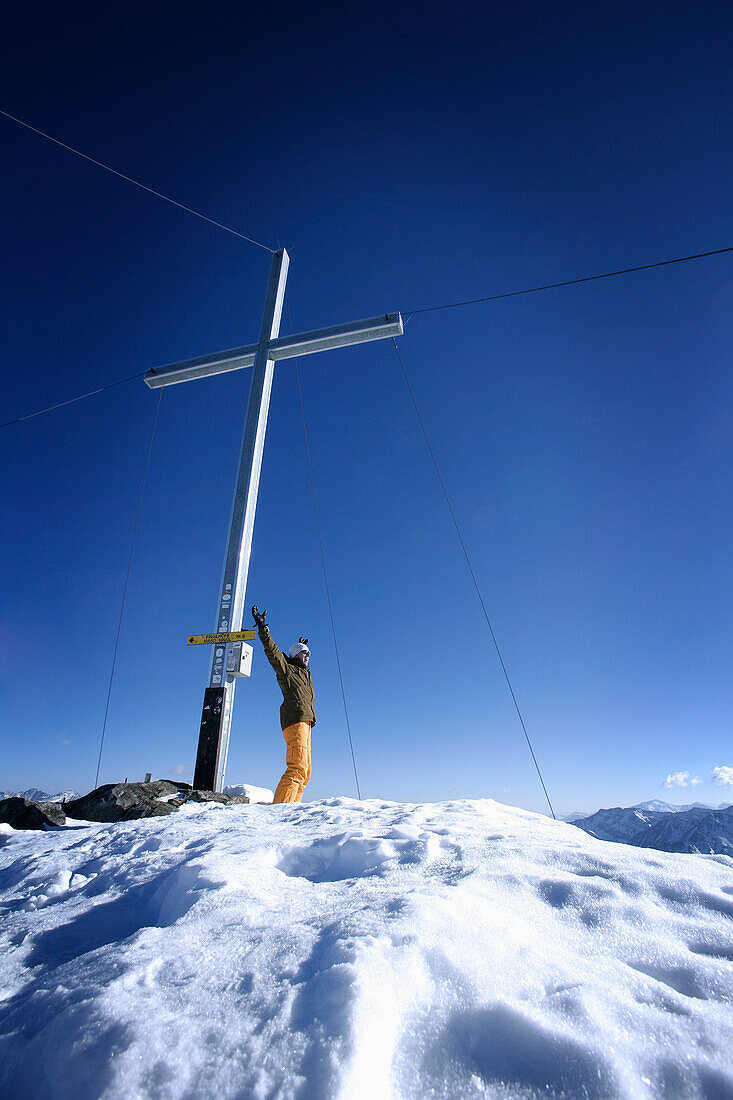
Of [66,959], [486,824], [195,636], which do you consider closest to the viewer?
[66,959]

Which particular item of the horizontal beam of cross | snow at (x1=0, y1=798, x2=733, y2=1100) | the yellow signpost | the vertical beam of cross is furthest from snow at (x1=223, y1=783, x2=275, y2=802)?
the horizontal beam of cross

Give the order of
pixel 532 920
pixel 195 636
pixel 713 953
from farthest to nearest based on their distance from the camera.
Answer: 1. pixel 195 636
2. pixel 532 920
3. pixel 713 953

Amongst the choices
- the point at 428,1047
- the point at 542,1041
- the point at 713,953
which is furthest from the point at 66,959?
the point at 713,953

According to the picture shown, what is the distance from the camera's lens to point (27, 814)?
432 cm

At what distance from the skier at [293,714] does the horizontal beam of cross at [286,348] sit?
18.3 feet

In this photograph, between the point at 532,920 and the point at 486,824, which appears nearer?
the point at 532,920

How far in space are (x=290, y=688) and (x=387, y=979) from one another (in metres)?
4.89

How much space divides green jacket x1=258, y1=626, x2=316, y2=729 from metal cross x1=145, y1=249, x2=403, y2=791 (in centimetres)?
90

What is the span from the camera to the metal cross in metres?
6.27

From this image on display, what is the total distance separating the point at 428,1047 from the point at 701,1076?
602mm

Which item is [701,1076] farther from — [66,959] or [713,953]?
[66,959]

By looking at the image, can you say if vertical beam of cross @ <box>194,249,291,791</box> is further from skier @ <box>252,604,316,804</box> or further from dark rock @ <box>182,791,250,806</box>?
skier @ <box>252,604,316,804</box>

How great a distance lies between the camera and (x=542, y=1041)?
1.08 m

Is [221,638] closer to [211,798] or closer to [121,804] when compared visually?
[211,798]
